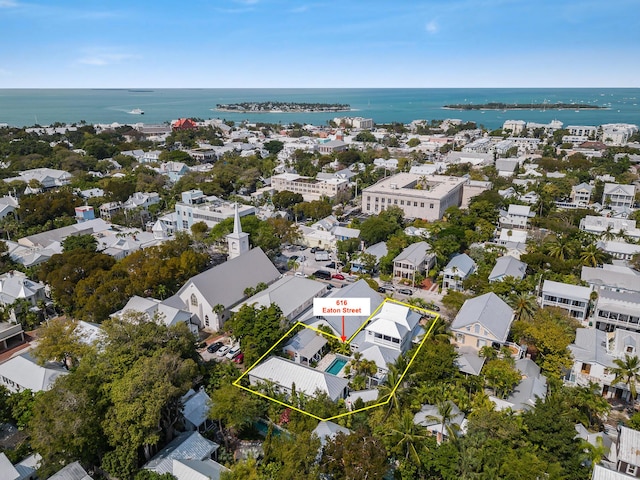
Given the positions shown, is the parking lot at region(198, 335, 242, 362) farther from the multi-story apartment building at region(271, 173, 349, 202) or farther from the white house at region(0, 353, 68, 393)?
the multi-story apartment building at region(271, 173, 349, 202)

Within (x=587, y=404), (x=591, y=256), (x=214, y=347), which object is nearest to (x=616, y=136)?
(x=591, y=256)

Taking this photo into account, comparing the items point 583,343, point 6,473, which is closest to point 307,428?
point 6,473

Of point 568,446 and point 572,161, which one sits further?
point 572,161

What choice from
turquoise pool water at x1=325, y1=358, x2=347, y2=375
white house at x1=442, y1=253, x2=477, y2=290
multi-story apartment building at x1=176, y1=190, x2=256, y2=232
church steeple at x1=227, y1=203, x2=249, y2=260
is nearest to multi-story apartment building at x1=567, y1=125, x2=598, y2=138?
white house at x1=442, y1=253, x2=477, y2=290

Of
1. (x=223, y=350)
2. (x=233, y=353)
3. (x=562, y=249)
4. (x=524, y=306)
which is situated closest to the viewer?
(x=233, y=353)

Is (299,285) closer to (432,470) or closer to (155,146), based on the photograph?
(432,470)

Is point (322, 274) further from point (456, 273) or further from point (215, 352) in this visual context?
point (215, 352)
